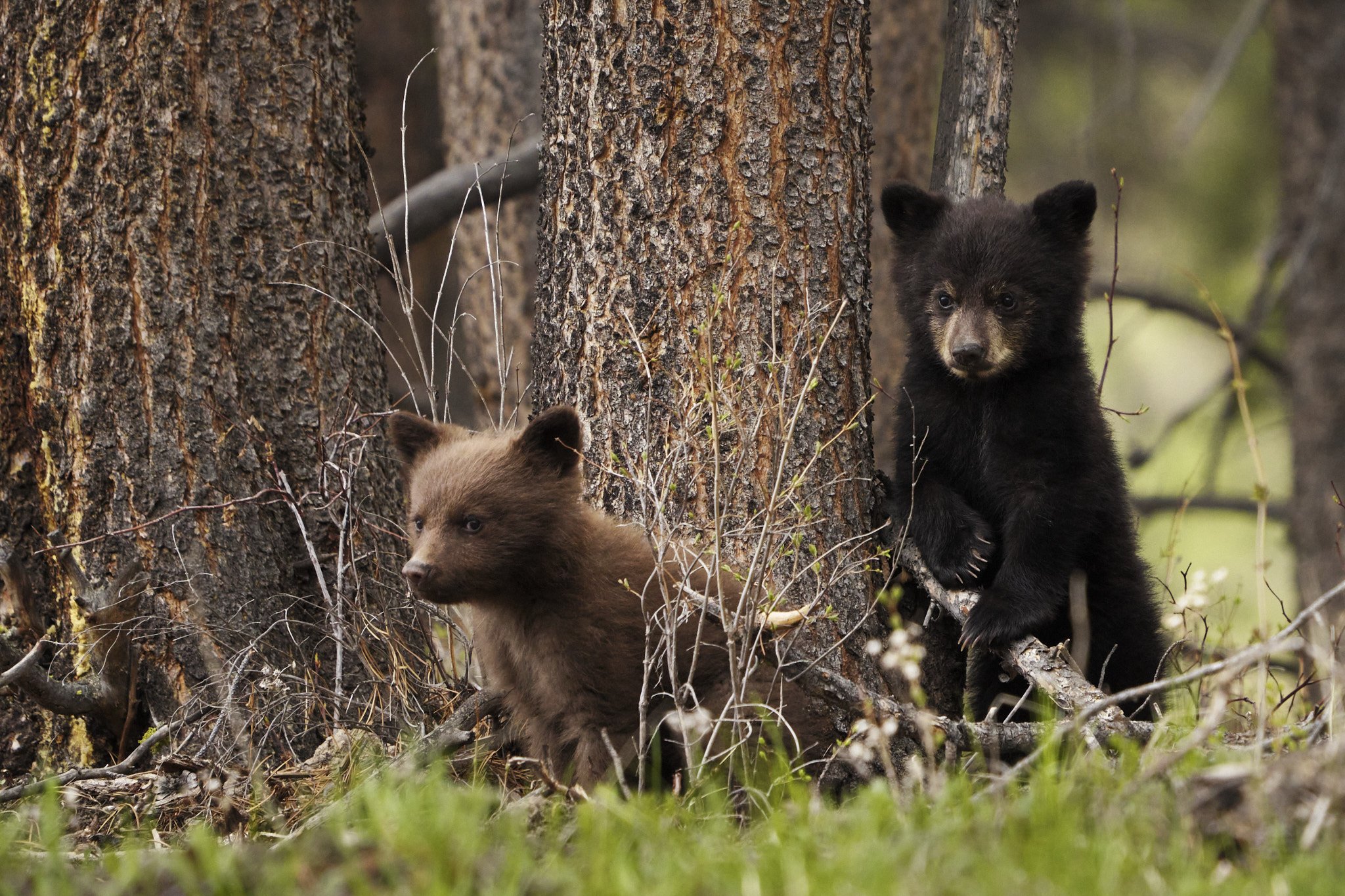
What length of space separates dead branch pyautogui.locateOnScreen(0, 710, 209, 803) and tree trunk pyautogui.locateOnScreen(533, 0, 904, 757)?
180cm

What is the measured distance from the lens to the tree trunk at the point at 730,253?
4.60 metres

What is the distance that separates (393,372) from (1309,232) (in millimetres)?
8330

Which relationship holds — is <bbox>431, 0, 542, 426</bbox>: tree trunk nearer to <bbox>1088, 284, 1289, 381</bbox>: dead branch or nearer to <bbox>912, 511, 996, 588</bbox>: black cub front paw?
<bbox>1088, 284, 1289, 381</bbox>: dead branch

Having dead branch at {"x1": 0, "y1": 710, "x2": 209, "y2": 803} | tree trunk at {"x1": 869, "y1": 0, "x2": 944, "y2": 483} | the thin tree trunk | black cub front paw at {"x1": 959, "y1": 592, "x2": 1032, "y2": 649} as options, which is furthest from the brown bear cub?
tree trunk at {"x1": 869, "y1": 0, "x2": 944, "y2": 483}

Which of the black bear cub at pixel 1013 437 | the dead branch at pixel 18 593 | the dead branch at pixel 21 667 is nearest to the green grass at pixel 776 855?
the dead branch at pixel 21 667

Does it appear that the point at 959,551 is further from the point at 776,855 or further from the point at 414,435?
the point at 776,855

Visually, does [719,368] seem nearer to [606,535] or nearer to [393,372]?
[606,535]

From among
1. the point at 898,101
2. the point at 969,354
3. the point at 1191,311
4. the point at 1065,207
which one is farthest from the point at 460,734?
the point at 898,101

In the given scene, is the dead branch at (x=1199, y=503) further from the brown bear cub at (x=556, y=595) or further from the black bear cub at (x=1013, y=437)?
the brown bear cub at (x=556, y=595)

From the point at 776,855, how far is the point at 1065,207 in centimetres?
320

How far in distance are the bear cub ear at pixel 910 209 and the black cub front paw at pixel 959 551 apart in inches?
46.1

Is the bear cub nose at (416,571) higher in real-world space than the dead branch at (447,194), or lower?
lower

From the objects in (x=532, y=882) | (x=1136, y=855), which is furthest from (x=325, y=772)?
(x=1136, y=855)

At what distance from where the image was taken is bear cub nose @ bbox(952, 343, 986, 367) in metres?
4.66
